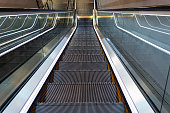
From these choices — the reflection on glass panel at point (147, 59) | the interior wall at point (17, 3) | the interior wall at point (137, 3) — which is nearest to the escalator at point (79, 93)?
the reflection on glass panel at point (147, 59)

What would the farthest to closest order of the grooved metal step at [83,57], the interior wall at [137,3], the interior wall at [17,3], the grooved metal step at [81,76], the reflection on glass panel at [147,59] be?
the interior wall at [17,3] < the interior wall at [137,3] < the grooved metal step at [83,57] < the grooved metal step at [81,76] < the reflection on glass panel at [147,59]

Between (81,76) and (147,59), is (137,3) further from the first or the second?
(81,76)

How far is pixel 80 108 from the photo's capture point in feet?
6.16

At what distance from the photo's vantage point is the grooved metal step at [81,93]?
2183 millimetres

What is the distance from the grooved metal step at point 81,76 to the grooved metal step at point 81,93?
305mm

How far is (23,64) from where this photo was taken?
2955 mm

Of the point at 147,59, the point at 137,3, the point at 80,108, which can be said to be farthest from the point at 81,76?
the point at 137,3

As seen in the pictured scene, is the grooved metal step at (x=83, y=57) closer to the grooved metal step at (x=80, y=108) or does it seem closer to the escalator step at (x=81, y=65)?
the escalator step at (x=81, y=65)

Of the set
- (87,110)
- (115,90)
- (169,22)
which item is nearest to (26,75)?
(87,110)

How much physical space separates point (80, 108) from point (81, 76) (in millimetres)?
954

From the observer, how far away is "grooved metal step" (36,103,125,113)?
6.07ft

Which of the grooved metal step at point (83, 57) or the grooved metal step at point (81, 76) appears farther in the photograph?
the grooved metal step at point (83, 57)

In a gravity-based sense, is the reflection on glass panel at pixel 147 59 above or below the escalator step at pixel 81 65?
above

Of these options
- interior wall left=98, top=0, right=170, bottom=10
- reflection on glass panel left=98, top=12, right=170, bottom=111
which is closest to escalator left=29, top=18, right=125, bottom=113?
reflection on glass panel left=98, top=12, right=170, bottom=111
